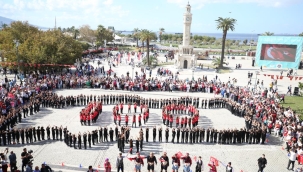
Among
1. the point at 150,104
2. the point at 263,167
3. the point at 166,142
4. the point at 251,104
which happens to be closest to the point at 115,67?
the point at 150,104

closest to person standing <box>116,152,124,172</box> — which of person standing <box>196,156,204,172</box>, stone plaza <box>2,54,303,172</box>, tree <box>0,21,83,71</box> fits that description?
stone plaza <box>2,54,303,172</box>

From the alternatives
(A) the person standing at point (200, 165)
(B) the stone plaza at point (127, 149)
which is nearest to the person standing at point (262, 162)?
(B) the stone plaza at point (127, 149)

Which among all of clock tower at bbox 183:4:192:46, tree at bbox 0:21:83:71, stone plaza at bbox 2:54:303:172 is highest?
clock tower at bbox 183:4:192:46

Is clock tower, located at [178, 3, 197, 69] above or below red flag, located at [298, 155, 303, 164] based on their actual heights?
above

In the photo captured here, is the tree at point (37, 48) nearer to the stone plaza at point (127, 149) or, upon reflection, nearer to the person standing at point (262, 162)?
the stone plaza at point (127, 149)

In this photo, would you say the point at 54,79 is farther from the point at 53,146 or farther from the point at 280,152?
the point at 280,152

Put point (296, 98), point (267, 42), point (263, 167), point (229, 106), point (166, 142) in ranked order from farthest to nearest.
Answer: point (267, 42) → point (296, 98) → point (229, 106) → point (166, 142) → point (263, 167)

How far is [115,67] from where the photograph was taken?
175 feet

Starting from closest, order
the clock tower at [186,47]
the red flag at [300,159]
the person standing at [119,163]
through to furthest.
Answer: the person standing at [119,163]
the red flag at [300,159]
the clock tower at [186,47]

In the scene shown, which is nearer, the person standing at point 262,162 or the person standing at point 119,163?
the person standing at point 119,163

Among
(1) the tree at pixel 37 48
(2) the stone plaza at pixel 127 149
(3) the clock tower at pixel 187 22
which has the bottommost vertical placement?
(2) the stone plaza at pixel 127 149

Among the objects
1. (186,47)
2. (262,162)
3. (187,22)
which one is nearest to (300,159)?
(262,162)

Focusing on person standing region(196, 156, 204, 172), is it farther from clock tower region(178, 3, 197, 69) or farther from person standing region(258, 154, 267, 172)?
clock tower region(178, 3, 197, 69)

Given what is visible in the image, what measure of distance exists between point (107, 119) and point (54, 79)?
50.5 ft
